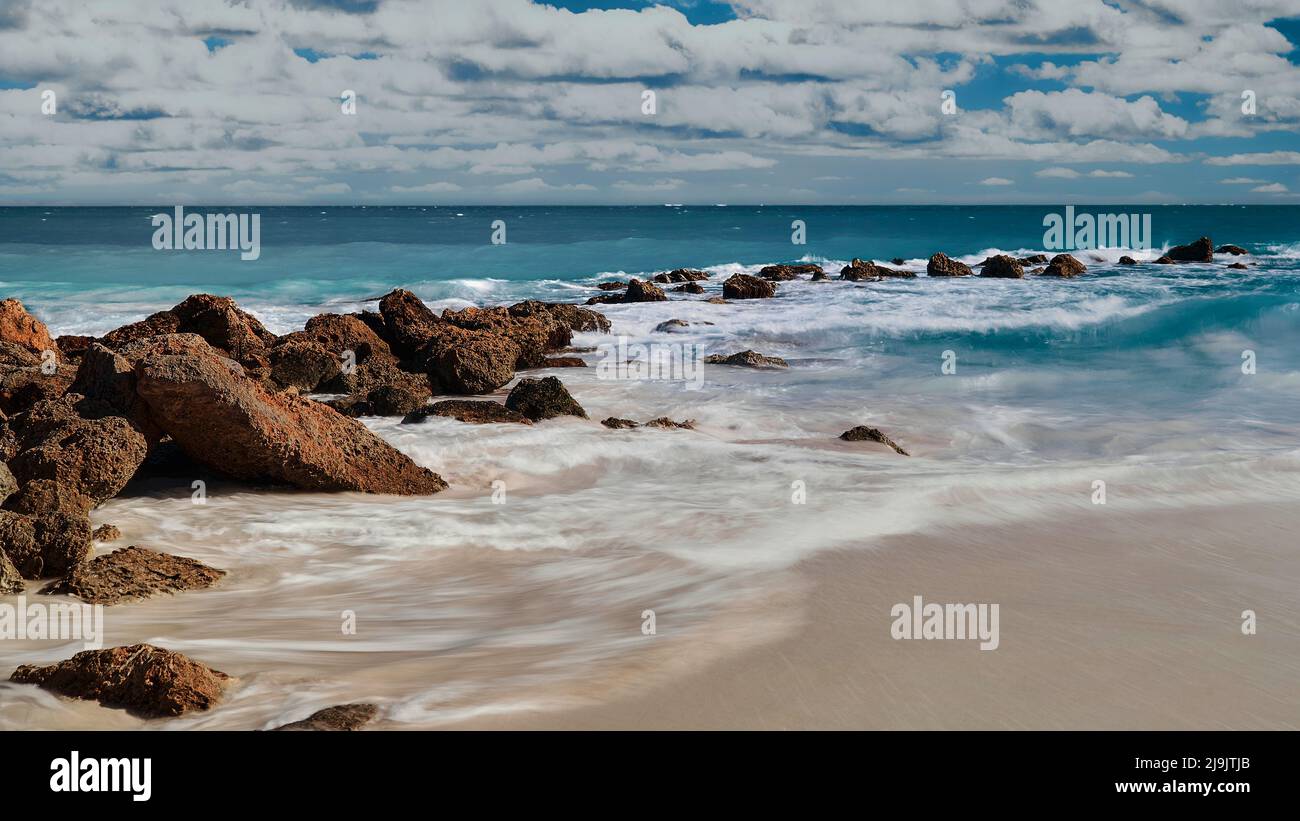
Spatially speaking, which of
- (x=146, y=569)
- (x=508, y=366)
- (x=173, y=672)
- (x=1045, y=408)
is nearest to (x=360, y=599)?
(x=146, y=569)

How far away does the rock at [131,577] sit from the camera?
5.53m

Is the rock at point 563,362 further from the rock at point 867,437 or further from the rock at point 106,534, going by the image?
the rock at point 106,534

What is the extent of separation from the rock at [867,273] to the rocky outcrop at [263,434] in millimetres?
26843

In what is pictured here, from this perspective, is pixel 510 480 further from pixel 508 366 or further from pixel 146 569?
pixel 508 366

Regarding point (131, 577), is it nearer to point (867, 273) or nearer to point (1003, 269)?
point (867, 273)

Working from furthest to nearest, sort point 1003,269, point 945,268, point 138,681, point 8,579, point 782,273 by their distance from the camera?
1. point 945,268
2. point 1003,269
3. point 782,273
4. point 8,579
5. point 138,681

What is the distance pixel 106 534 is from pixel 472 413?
455 cm

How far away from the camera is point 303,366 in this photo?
12961 millimetres

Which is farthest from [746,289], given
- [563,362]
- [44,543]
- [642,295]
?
[44,543]

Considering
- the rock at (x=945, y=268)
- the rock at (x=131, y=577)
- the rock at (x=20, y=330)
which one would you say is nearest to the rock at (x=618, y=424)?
the rock at (x=131, y=577)

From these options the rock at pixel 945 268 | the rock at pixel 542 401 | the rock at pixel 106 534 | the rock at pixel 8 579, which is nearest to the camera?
the rock at pixel 8 579

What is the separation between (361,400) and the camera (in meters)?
11.8

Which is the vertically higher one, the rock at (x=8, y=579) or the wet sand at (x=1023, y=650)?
the rock at (x=8, y=579)

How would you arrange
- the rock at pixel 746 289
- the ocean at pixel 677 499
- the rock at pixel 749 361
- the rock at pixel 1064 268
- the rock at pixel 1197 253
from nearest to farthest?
1. the ocean at pixel 677 499
2. the rock at pixel 749 361
3. the rock at pixel 746 289
4. the rock at pixel 1064 268
5. the rock at pixel 1197 253
